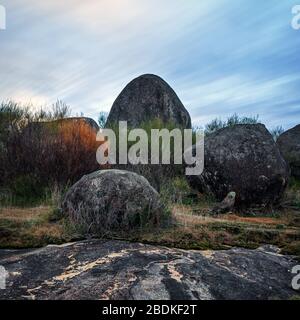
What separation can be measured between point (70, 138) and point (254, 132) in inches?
159

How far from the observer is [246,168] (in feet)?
29.8

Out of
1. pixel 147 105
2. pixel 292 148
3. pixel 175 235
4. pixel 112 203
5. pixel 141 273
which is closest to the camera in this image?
pixel 141 273

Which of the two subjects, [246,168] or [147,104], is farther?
[147,104]

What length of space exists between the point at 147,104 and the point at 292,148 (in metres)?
5.42

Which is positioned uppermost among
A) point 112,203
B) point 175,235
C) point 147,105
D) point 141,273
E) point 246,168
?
point 147,105

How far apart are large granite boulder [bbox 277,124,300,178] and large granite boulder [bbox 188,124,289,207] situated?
4.35m

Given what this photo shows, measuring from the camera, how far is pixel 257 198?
909cm

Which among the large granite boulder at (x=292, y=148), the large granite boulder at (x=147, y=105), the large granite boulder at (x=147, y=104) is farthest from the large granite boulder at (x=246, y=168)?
the large granite boulder at (x=147, y=104)

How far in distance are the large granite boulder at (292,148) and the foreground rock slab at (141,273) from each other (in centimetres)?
952

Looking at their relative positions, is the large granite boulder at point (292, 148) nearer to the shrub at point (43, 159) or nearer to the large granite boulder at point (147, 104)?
the large granite boulder at point (147, 104)

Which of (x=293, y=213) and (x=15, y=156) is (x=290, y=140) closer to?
(x=293, y=213)

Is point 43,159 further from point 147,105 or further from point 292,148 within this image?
point 292,148

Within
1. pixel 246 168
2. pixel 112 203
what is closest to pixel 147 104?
pixel 246 168
